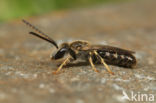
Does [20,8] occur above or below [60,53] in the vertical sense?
above

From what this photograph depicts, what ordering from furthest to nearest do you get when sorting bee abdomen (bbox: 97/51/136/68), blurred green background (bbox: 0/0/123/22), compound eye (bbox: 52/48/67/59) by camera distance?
1. blurred green background (bbox: 0/0/123/22)
2. bee abdomen (bbox: 97/51/136/68)
3. compound eye (bbox: 52/48/67/59)

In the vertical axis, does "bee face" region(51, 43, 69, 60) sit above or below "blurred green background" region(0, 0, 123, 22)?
below

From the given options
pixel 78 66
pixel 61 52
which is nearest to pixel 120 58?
pixel 78 66

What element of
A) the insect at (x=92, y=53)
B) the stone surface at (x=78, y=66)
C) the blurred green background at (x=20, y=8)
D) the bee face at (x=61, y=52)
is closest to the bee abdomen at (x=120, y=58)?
the insect at (x=92, y=53)

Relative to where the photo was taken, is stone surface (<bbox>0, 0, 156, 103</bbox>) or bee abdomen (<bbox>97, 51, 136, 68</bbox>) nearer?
stone surface (<bbox>0, 0, 156, 103</bbox>)

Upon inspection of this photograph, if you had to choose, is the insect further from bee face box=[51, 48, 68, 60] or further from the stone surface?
the stone surface

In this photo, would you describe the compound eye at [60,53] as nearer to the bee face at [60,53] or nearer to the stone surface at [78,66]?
the bee face at [60,53]

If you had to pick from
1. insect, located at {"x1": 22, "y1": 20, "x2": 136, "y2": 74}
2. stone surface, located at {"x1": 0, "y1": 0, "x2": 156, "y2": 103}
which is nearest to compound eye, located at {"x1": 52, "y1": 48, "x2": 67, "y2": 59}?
insect, located at {"x1": 22, "y1": 20, "x2": 136, "y2": 74}

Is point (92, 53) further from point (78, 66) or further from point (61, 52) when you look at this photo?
point (61, 52)
